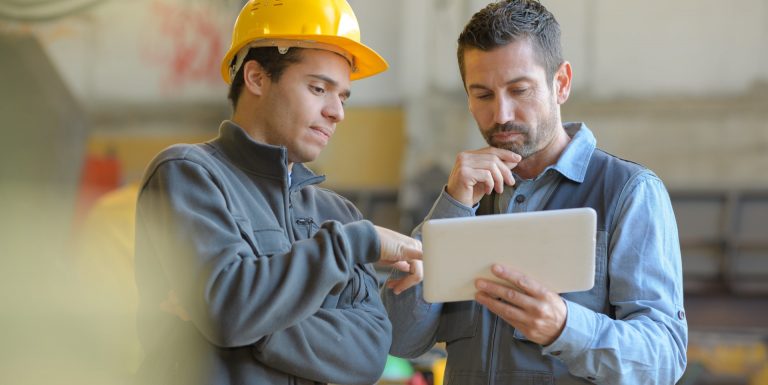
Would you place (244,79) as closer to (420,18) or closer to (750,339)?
(750,339)

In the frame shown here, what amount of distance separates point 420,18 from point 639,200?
23.7 feet

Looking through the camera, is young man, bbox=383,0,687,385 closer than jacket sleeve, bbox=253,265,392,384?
No

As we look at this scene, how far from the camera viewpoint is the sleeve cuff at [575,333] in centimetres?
160

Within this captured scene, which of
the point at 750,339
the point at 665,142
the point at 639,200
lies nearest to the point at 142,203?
the point at 639,200

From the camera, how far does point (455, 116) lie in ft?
28.3

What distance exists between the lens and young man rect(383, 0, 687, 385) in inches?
64.0

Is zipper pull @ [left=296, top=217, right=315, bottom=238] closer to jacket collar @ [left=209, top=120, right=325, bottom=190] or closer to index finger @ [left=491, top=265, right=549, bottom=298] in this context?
jacket collar @ [left=209, top=120, right=325, bottom=190]

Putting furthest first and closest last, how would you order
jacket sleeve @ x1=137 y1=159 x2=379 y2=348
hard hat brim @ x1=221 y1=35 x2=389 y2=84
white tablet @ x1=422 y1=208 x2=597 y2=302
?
hard hat brim @ x1=221 y1=35 x2=389 y2=84 < white tablet @ x1=422 y1=208 x2=597 y2=302 < jacket sleeve @ x1=137 y1=159 x2=379 y2=348

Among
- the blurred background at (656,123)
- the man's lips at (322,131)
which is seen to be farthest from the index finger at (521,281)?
the blurred background at (656,123)

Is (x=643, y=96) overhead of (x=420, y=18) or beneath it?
beneath

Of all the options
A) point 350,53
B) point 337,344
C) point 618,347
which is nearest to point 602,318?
point 618,347

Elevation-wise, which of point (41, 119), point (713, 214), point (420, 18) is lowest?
point (713, 214)

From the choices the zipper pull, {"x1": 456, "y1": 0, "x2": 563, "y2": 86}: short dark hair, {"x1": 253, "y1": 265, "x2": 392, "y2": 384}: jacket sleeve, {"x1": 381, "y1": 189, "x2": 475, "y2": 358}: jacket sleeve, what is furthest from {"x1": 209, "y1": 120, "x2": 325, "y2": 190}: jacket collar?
{"x1": 456, "y1": 0, "x2": 563, "y2": 86}: short dark hair

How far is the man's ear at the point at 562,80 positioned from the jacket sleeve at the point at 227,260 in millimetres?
648
